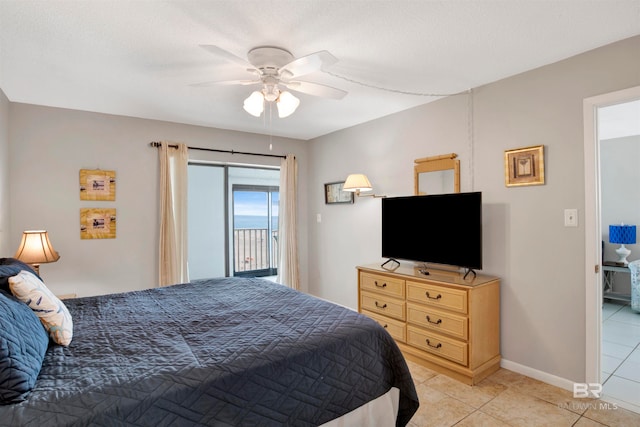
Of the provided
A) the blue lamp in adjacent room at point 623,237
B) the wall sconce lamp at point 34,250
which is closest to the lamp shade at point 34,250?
the wall sconce lamp at point 34,250

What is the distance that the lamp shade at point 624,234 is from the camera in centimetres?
443

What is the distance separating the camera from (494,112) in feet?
9.38

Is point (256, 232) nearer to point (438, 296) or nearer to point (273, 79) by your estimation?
point (438, 296)

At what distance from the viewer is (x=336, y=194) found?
460 cm

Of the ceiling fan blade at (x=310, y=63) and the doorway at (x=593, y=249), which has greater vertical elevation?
the ceiling fan blade at (x=310, y=63)

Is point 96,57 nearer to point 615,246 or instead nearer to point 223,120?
point 223,120

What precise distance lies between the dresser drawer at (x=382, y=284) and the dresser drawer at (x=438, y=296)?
11 centimetres

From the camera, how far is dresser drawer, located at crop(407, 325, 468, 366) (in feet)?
8.56

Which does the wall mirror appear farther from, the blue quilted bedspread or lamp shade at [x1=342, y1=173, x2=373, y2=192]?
the blue quilted bedspread

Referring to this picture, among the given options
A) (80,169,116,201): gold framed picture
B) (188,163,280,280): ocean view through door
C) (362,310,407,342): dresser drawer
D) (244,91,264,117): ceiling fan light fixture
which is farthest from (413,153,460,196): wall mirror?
(80,169,116,201): gold framed picture

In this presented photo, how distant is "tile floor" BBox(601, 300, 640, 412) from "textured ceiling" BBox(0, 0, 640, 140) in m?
2.46

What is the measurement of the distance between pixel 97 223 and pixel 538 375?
4433mm

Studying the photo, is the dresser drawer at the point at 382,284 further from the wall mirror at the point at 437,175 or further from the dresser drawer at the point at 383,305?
the wall mirror at the point at 437,175

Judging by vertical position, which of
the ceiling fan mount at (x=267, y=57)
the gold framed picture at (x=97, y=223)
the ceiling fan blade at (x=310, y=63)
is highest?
the ceiling fan mount at (x=267, y=57)
